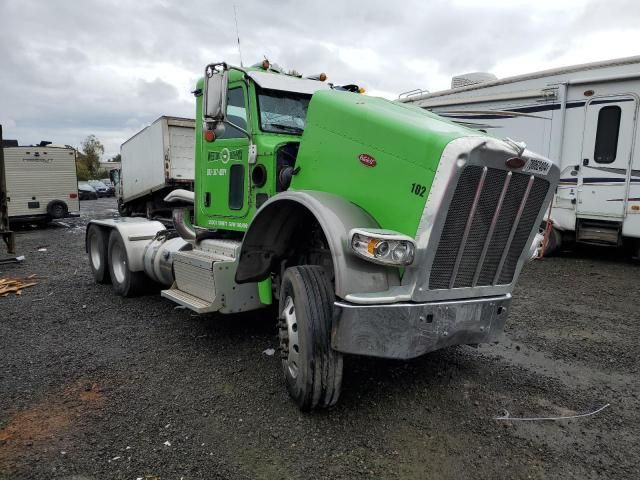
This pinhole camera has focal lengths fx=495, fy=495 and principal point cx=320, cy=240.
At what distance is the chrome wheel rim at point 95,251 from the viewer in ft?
24.8

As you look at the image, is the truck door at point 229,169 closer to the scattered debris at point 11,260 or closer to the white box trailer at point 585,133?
the white box trailer at point 585,133

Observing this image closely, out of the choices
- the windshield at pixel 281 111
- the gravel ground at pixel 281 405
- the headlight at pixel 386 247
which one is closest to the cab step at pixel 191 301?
the gravel ground at pixel 281 405

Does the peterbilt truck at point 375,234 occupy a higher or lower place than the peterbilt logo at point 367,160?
lower

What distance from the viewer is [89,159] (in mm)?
62906

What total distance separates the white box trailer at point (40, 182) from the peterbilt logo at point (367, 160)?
1799 centimetres

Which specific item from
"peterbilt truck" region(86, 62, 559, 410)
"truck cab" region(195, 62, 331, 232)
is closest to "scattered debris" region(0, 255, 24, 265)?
"truck cab" region(195, 62, 331, 232)

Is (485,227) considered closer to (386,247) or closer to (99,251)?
(386,247)

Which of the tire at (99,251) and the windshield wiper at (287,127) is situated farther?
the tire at (99,251)

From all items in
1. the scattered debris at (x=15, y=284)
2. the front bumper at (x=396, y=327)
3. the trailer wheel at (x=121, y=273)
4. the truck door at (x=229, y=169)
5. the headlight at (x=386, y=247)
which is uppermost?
the truck door at (x=229, y=169)

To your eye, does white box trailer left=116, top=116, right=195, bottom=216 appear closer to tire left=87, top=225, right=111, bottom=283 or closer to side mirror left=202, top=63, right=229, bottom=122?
tire left=87, top=225, right=111, bottom=283

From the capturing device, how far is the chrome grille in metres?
2.99

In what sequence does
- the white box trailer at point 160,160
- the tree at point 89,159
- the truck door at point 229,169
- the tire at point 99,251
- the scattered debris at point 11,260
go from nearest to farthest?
the truck door at point 229,169
the tire at point 99,251
the scattered debris at point 11,260
the white box trailer at point 160,160
the tree at point 89,159

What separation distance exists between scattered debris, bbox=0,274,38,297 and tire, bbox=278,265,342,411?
5.65 m

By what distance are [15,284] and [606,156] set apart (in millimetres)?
10091
